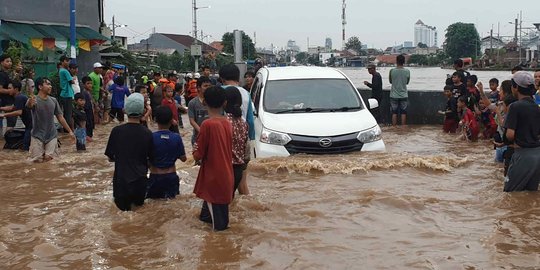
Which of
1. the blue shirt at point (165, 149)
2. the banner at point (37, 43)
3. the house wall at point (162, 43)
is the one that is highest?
the house wall at point (162, 43)

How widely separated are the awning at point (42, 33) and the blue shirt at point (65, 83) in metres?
7.15

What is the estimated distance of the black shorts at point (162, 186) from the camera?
21.1 ft

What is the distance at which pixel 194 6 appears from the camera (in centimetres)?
6012

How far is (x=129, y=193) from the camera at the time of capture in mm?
6207

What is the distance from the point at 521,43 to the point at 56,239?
378 ft

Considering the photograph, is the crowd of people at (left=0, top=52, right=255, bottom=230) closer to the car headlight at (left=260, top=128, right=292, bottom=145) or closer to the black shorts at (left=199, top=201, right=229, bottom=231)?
the black shorts at (left=199, top=201, right=229, bottom=231)

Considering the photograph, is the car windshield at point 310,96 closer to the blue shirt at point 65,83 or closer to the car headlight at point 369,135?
the car headlight at point 369,135

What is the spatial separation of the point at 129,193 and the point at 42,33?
17.7m

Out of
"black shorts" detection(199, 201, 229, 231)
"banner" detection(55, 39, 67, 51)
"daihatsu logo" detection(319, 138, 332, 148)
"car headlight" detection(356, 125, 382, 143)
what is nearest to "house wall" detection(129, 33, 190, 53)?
"banner" detection(55, 39, 67, 51)

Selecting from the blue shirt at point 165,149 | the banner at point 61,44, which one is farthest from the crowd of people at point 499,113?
the banner at point 61,44

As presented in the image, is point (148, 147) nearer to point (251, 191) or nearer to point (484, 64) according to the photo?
point (251, 191)

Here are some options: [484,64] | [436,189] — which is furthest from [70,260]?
[484,64]

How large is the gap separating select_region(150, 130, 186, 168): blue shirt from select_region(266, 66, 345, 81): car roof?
4237 mm

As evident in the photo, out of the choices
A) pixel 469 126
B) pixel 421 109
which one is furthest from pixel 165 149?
pixel 421 109
